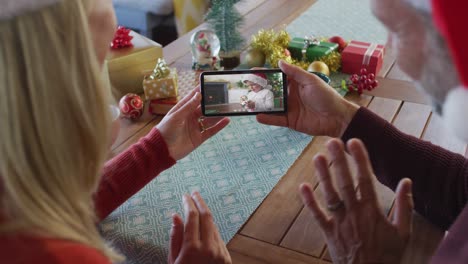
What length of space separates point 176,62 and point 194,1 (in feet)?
3.63

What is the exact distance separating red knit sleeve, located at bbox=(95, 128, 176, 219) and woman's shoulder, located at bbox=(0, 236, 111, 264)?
0.36 meters

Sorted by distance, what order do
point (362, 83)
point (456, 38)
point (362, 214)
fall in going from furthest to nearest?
1. point (362, 83)
2. point (362, 214)
3. point (456, 38)

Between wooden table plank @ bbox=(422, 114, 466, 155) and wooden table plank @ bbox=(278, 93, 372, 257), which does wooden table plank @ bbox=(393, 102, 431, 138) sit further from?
wooden table plank @ bbox=(278, 93, 372, 257)

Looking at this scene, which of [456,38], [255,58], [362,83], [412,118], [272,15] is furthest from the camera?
[272,15]

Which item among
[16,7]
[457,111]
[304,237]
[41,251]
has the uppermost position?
[16,7]

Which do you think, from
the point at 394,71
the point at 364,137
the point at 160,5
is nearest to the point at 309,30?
the point at 394,71

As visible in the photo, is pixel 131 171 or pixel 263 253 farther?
pixel 131 171

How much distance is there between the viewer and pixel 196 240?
727mm

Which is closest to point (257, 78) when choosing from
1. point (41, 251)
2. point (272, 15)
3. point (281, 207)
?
point (281, 207)

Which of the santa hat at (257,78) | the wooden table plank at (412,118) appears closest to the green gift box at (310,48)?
the wooden table plank at (412,118)

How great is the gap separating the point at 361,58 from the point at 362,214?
724 millimetres

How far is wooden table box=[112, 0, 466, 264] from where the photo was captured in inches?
29.6

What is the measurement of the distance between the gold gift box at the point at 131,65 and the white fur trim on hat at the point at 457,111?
894 mm

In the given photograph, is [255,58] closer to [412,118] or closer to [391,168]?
[412,118]
